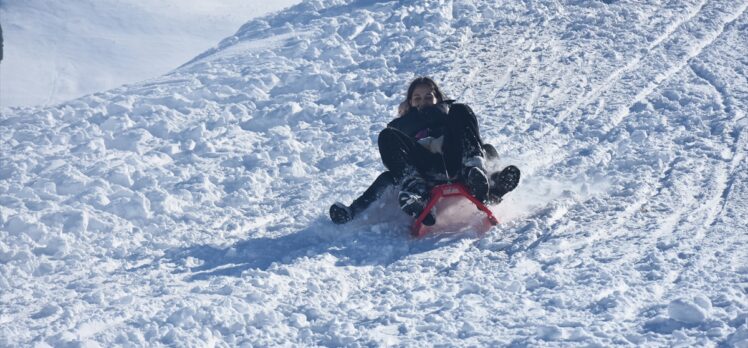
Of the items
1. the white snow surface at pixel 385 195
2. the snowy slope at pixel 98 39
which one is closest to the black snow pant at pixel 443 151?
the white snow surface at pixel 385 195

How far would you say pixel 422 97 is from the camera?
21.0ft

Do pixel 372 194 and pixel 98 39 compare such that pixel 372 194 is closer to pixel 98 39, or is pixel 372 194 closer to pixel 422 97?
pixel 422 97

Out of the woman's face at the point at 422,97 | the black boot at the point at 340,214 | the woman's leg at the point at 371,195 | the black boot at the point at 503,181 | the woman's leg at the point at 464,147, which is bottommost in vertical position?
the black boot at the point at 340,214

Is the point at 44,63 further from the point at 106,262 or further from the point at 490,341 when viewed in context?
the point at 490,341

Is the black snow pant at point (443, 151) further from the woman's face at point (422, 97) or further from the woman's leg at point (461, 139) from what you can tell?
the woman's face at point (422, 97)

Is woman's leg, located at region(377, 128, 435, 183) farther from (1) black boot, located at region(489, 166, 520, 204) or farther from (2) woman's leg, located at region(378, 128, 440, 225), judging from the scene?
(1) black boot, located at region(489, 166, 520, 204)

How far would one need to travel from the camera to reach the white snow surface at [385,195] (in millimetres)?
4504

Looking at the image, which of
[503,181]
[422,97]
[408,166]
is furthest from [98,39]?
[503,181]

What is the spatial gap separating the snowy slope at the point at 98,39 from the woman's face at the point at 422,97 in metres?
8.47

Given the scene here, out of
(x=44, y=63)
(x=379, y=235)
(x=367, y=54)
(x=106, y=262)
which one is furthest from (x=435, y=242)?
(x=44, y=63)

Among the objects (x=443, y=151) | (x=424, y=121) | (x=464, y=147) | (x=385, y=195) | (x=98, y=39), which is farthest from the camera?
(x=98, y=39)

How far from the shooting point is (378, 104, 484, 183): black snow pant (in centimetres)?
582

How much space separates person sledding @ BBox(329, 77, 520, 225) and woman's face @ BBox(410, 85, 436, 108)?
0.32 m

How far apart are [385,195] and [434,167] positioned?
41cm
